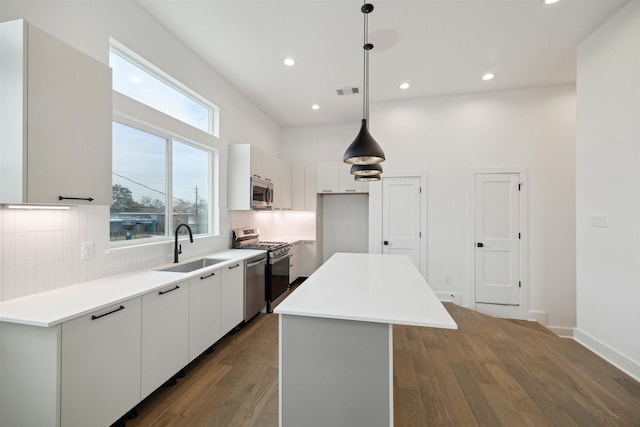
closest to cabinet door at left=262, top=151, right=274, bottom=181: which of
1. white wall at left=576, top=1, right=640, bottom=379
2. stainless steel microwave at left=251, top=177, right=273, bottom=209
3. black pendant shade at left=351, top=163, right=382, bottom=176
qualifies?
stainless steel microwave at left=251, top=177, right=273, bottom=209

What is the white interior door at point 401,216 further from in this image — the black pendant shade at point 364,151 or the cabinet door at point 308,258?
the black pendant shade at point 364,151

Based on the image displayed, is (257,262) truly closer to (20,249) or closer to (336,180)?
(20,249)

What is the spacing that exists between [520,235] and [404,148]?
216 cm

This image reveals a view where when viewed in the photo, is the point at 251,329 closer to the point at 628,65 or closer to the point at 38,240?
the point at 38,240

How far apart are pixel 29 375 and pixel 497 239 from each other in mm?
5007

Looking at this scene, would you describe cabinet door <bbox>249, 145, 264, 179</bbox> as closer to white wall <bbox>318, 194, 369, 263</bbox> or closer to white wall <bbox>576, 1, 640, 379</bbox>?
white wall <bbox>318, 194, 369, 263</bbox>

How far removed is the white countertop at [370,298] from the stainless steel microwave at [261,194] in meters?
1.84

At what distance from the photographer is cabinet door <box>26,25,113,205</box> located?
1.42 m

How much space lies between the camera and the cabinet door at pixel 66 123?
4.66ft

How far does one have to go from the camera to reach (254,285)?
3.41 meters

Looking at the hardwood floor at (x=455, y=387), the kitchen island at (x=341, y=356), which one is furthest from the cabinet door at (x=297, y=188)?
the kitchen island at (x=341, y=356)

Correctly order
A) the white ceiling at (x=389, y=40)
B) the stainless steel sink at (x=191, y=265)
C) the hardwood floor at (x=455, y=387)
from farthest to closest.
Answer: the stainless steel sink at (x=191, y=265) < the white ceiling at (x=389, y=40) < the hardwood floor at (x=455, y=387)

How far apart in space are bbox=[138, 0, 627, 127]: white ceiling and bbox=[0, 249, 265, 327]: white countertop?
2.40 metres

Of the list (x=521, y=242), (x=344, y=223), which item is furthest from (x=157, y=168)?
(x=521, y=242)
